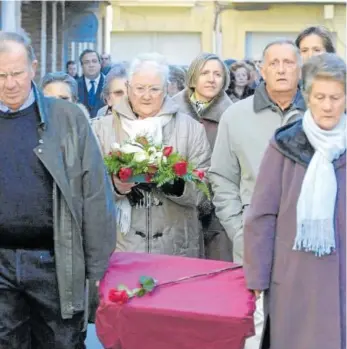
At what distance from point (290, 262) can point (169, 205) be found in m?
1.39

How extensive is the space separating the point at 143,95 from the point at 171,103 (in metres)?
0.22

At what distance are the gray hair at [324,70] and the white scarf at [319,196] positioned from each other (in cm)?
22

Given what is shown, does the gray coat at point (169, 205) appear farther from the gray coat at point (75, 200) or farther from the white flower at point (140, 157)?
the gray coat at point (75, 200)

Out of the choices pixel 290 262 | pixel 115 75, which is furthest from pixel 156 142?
pixel 115 75

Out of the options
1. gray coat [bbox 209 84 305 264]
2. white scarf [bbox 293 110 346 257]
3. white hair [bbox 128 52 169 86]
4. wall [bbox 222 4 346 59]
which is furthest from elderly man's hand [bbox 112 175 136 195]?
wall [bbox 222 4 346 59]

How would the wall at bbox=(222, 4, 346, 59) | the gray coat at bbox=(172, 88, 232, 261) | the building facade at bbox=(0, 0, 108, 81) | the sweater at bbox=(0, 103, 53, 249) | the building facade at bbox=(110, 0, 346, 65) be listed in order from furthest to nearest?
the wall at bbox=(222, 4, 346, 59) < the building facade at bbox=(110, 0, 346, 65) < the building facade at bbox=(0, 0, 108, 81) < the gray coat at bbox=(172, 88, 232, 261) < the sweater at bbox=(0, 103, 53, 249)

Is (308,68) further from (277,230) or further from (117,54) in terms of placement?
(117,54)

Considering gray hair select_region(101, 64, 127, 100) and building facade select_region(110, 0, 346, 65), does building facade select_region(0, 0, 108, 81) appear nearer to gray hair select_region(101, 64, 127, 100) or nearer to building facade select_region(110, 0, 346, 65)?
building facade select_region(110, 0, 346, 65)

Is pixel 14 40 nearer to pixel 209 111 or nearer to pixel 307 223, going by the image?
pixel 307 223

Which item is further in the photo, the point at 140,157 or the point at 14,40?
the point at 140,157

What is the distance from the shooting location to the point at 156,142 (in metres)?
5.64

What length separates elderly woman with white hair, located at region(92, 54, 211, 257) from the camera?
5.61 m

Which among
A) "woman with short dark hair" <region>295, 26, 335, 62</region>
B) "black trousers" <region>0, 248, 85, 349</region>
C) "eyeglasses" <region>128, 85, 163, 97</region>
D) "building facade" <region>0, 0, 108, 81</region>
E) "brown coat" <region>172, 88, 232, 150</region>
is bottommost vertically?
"black trousers" <region>0, 248, 85, 349</region>

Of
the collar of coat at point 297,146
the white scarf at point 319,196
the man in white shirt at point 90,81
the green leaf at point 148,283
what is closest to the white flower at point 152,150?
the green leaf at point 148,283
